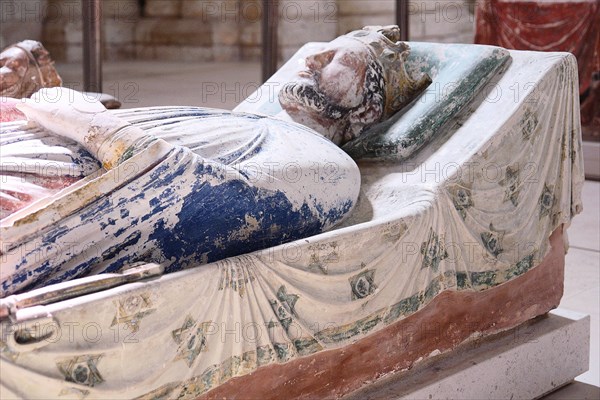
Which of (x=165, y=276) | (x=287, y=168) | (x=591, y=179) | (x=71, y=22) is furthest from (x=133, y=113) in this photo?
(x=71, y=22)

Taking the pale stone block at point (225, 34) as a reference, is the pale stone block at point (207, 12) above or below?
above

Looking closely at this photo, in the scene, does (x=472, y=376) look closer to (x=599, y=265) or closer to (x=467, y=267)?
(x=467, y=267)

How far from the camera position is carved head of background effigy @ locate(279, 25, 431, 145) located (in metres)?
3.27

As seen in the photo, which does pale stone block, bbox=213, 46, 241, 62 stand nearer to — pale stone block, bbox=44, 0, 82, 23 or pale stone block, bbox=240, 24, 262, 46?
pale stone block, bbox=240, 24, 262, 46

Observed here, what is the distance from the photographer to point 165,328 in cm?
235

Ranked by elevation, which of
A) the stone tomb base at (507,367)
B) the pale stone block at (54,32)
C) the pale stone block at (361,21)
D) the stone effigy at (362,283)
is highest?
the pale stone block at (361,21)

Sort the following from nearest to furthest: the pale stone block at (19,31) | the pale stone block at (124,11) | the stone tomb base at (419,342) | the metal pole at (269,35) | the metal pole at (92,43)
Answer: the stone tomb base at (419,342)
the metal pole at (92,43)
the metal pole at (269,35)
the pale stone block at (19,31)
the pale stone block at (124,11)

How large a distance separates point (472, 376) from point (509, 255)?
16.7 inches

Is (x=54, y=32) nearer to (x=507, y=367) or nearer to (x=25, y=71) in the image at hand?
(x=25, y=71)

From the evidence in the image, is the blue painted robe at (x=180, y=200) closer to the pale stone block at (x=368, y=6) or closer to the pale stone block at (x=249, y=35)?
the pale stone block at (x=368, y=6)

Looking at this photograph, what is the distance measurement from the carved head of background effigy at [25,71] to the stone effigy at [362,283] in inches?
67.1

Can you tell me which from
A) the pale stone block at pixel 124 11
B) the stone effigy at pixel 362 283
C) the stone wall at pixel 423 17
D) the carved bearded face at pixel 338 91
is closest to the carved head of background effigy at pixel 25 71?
the stone effigy at pixel 362 283

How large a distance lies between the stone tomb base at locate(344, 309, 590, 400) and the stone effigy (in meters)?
0.06

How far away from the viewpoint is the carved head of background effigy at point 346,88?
129 inches
